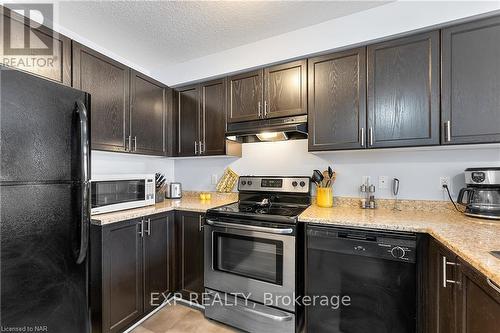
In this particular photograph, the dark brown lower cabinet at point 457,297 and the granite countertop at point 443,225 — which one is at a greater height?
the granite countertop at point 443,225

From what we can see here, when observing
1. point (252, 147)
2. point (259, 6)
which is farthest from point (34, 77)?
point (252, 147)

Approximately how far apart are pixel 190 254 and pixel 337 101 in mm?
1860

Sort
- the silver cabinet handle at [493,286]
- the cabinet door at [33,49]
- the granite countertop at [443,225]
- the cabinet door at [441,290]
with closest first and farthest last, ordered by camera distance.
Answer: the silver cabinet handle at [493,286] < the granite countertop at [443,225] < the cabinet door at [441,290] < the cabinet door at [33,49]

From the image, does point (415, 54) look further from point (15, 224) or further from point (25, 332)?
point (25, 332)

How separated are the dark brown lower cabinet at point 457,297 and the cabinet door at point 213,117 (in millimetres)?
1844

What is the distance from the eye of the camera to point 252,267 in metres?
1.79

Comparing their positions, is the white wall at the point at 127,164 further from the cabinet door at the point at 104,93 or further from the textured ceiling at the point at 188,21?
the textured ceiling at the point at 188,21

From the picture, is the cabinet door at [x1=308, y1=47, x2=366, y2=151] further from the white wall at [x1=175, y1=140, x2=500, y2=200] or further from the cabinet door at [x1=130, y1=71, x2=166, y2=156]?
the cabinet door at [x1=130, y1=71, x2=166, y2=156]

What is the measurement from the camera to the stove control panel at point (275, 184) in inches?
85.6

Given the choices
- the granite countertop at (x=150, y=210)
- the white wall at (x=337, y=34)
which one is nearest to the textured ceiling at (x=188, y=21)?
the white wall at (x=337, y=34)

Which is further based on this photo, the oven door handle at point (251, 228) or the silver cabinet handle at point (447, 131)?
the oven door handle at point (251, 228)

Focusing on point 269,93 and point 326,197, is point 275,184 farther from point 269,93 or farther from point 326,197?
point 269,93

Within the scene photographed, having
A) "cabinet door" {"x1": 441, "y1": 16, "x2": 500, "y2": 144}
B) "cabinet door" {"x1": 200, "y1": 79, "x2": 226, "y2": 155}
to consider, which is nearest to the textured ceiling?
"cabinet door" {"x1": 200, "y1": 79, "x2": 226, "y2": 155}

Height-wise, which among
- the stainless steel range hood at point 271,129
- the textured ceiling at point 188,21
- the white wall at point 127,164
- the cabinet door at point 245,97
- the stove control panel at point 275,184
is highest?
the textured ceiling at point 188,21
